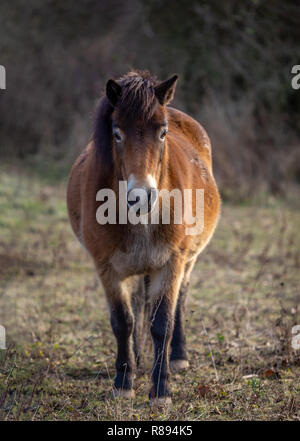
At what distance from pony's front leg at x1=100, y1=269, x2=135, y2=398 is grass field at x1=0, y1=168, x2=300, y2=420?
0.40 feet

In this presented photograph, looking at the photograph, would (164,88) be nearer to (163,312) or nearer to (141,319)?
(163,312)

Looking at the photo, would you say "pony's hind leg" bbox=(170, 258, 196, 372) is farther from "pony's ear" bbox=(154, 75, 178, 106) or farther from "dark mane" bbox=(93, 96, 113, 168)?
"pony's ear" bbox=(154, 75, 178, 106)

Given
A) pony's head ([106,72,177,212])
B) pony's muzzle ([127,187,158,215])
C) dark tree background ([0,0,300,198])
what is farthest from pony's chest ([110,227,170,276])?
dark tree background ([0,0,300,198])

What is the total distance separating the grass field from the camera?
3732 millimetres

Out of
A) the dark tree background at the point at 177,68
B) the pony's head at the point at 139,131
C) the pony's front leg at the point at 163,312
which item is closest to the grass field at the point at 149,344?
the pony's front leg at the point at 163,312

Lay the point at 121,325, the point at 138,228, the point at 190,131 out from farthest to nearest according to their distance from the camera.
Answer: the point at 190,131, the point at 121,325, the point at 138,228

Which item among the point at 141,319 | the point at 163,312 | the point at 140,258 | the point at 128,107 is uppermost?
the point at 128,107

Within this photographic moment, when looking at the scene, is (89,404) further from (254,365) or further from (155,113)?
(155,113)

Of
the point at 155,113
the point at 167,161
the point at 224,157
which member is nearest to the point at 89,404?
the point at 167,161

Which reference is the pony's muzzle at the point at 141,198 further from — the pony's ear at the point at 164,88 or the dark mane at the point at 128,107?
the pony's ear at the point at 164,88

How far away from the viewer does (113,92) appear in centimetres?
361

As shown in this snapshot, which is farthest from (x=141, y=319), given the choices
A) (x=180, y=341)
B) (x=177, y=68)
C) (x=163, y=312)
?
(x=177, y=68)

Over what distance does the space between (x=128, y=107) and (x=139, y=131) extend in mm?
180

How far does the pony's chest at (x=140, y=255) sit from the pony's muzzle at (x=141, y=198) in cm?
61
